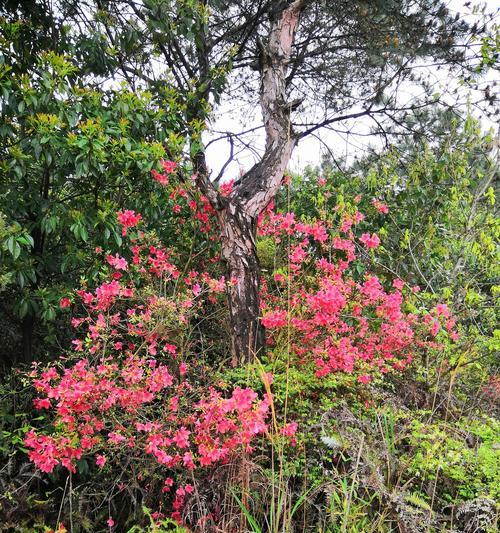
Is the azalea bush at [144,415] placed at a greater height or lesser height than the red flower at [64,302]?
lesser

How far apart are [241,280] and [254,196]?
2.24 feet

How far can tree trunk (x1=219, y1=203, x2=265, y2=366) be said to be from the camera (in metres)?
3.36

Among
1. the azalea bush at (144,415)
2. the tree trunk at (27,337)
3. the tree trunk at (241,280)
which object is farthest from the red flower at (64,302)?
the tree trunk at (241,280)

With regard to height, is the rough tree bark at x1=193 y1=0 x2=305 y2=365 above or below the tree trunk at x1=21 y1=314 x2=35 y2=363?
above

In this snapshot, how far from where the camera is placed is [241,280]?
3494 mm

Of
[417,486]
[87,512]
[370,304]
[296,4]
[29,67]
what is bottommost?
[87,512]

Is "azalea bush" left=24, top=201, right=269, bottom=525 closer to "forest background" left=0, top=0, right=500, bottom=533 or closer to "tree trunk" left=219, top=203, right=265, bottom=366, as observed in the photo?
"forest background" left=0, top=0, right=500, bottom=533

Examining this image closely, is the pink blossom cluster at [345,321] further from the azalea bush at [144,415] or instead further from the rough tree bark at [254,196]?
the azalea bush at [144,415]

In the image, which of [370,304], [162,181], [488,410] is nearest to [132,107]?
[162,181]

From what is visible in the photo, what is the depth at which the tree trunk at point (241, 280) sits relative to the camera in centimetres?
336

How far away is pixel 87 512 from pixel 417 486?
161 cm

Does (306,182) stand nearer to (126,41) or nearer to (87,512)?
(126,41)

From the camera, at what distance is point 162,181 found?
10.1 ft

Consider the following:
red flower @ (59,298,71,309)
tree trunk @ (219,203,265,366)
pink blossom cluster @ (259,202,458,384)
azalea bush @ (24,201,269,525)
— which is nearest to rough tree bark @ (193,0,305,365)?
tree trunk @ (219,203,265,366)
